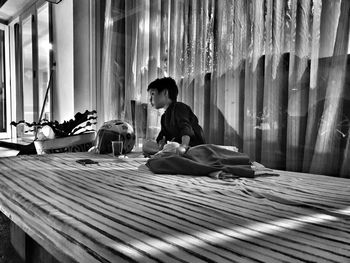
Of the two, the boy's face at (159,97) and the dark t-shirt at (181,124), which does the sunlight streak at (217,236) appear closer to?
the dark t-shirt at (181,124)

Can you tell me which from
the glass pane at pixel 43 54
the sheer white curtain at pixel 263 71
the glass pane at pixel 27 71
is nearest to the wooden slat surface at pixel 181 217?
the sheer white curtain at pixel 263 71

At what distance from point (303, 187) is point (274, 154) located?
52 centimetres

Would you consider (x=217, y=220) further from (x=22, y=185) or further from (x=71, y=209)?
(x=22, y=185)

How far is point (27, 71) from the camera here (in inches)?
165

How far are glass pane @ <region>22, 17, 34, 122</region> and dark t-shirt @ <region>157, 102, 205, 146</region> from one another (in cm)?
316

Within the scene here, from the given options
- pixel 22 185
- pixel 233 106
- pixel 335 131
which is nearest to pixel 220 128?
pixel 233 106

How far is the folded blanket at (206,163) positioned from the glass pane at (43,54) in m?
2.88

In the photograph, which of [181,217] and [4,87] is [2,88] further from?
[181,217]

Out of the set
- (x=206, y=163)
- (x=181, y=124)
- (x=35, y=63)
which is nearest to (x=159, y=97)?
(x=181, y=124)

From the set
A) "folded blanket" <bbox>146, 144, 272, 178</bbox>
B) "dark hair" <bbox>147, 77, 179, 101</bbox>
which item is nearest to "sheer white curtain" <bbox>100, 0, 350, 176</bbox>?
"dark hair" <bbox>147, 77, 179, 101</bbox>

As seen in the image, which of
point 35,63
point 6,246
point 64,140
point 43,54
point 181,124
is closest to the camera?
point 6,246

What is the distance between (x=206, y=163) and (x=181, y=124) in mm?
398

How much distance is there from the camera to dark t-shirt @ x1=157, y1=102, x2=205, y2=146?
4.60 ft

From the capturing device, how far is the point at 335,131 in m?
1.16
